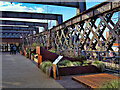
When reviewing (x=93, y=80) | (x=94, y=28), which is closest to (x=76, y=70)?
(x=93, y=80)

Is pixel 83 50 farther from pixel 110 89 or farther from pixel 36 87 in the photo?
pixel 110 89

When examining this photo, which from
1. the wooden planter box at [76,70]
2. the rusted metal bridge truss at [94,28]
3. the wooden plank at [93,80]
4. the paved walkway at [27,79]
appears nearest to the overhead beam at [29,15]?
the rusted metal bridge truss at [94,28]

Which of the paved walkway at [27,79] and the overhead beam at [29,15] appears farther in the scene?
the overhead beam at [29,15]

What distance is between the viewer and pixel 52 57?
33.8ft

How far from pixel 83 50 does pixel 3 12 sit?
36.0ft

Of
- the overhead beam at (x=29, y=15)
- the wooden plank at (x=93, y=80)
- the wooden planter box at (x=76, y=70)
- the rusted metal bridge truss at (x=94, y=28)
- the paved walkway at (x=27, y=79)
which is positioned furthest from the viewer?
the overhead beam at (x=29, y=15)

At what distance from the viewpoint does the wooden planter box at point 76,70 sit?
7.26 metres

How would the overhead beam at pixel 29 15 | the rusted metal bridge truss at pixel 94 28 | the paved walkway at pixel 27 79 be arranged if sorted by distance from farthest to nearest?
the overhead beam at pixel 29 15 → the rusted metal bridge truss at pixel 94 28 → the paved walkway at pixel 27 79

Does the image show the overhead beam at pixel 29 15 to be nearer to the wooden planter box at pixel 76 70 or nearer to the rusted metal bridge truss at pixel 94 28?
the rusted metal bridge truss at pixel 94 28

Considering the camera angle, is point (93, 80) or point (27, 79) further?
point (27, 79)

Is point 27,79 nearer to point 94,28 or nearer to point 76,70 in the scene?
point 76,70

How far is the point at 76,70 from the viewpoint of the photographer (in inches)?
298

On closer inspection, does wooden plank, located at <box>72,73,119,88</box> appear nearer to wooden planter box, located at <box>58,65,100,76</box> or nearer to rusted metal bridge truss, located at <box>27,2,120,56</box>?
wooden planter box, located at <box>58,65,100,76</box>

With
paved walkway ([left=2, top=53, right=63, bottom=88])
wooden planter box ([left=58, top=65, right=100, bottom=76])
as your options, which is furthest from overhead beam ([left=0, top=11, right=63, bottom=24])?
wooden planter box ([left=58, top=65, right=100, bottom=76])
